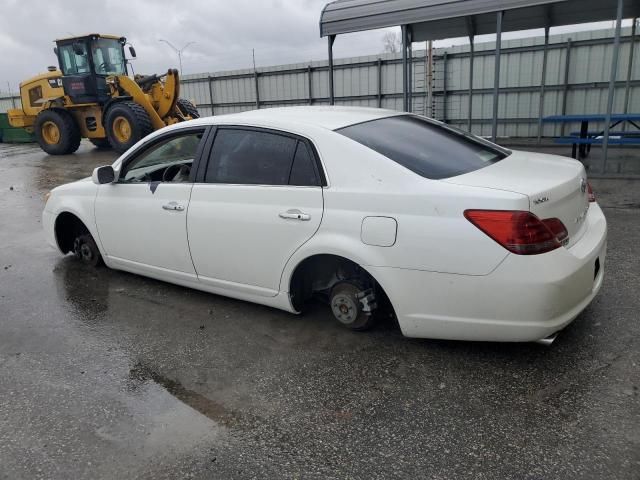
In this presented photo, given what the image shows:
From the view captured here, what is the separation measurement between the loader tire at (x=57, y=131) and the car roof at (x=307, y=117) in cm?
1361

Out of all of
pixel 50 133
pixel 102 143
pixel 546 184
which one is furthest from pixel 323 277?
pixel 102 143

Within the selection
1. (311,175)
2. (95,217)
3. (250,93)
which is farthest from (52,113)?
(311,175)

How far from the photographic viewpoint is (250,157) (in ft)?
12.1

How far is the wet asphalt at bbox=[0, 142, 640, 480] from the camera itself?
7.65ft

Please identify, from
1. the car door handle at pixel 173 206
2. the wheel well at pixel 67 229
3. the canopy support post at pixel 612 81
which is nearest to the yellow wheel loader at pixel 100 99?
the wheel well at pixel 67 229

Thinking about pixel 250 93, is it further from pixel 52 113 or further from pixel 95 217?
pixel 95 217

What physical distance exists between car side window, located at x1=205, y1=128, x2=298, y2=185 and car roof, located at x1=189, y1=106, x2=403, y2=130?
84 mm

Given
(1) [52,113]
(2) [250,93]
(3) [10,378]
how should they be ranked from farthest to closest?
(2) [250,93]
(1) [52,113]
(3) [10,378]

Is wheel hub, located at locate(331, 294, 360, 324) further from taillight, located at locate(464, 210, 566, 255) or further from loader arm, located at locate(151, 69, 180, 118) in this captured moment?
loader arm, located at locate(151, 69, 180, 118)

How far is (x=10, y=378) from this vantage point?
3.17 m

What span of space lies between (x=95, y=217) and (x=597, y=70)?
13.9 metres

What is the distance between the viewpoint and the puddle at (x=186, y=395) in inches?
106

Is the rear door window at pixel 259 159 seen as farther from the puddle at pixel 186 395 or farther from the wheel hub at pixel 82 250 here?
the wheel hub at pixel 82 250

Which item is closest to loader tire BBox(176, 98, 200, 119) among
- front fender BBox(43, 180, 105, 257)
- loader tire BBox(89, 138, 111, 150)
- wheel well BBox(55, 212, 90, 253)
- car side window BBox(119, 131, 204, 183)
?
loader tire BBox(89, 138, 111, 150)
